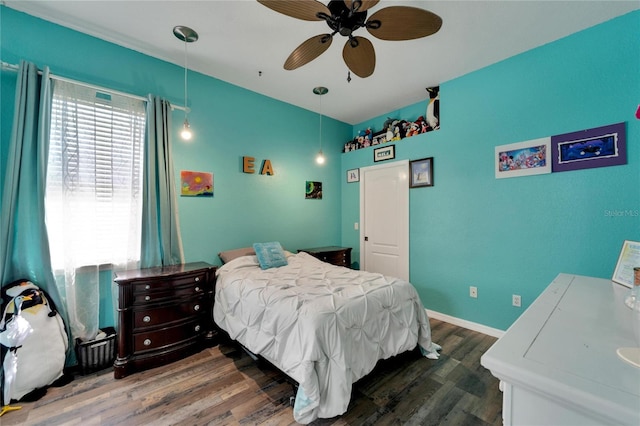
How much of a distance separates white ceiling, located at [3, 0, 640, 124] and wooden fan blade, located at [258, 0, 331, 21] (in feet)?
2.00

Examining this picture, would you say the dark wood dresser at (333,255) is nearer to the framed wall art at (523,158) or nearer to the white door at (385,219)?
the white door at (385,219)

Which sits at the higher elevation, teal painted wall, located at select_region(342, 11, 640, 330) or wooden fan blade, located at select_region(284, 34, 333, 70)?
wooden fan blade, located at select_region(284, 34, 333, 70)

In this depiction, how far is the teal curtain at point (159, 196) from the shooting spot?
2.50m

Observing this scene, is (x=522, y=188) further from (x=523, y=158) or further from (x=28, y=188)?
(x=28, y=188)

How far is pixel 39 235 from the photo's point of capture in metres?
2.02

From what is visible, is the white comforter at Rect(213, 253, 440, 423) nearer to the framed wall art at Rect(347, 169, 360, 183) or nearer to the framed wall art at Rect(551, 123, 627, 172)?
the framed wall art at Rect(551, 123, 627, 172)

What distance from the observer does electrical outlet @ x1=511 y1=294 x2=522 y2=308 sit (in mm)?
2613

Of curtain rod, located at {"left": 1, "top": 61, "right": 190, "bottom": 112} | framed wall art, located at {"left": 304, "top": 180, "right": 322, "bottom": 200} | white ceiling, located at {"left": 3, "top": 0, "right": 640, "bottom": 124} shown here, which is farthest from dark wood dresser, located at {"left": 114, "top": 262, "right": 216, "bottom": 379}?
white ceiling, located at {"left": 3, "top": 0, "right": 640, "bottom": 124}

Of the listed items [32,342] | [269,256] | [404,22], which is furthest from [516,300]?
[32,342]

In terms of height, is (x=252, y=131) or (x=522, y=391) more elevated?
(x=252, y=131)

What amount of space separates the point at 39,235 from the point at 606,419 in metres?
3.24

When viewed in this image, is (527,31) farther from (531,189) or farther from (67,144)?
(67,144)

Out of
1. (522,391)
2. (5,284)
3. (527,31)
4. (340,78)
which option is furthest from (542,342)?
(5,284)

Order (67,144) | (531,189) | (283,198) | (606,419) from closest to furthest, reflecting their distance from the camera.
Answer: (606,419)
(67,144)
(531,189)
(283,198)
